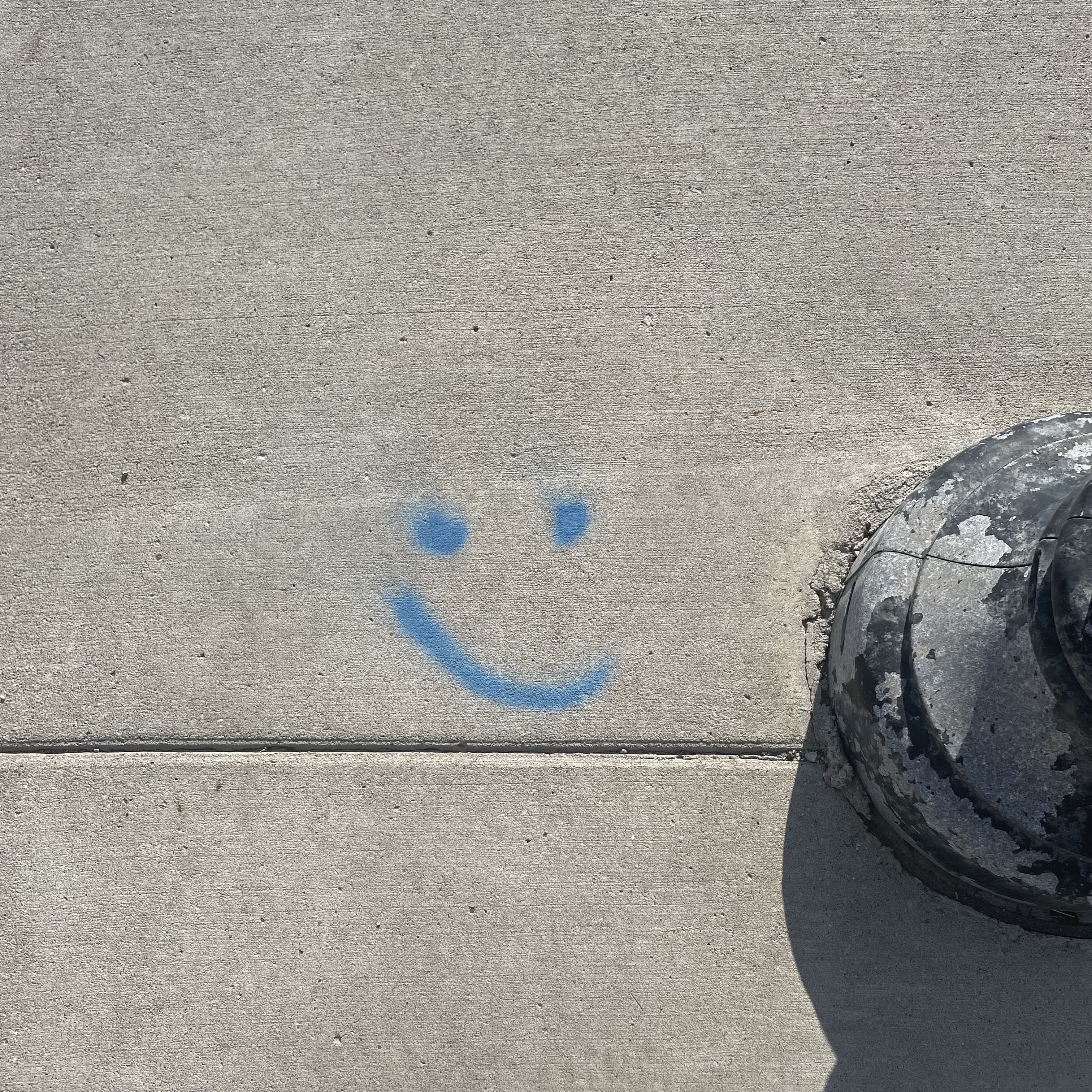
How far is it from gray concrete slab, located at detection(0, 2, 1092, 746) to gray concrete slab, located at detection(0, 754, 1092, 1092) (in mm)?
220

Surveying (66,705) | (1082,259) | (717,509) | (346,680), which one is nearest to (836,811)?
(717,509)

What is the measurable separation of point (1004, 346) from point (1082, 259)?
1.29ft

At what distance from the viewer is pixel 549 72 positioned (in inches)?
126

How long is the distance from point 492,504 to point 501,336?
1.86 ft

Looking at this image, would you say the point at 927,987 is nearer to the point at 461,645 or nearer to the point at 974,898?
the point at 974,898

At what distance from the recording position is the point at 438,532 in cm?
303

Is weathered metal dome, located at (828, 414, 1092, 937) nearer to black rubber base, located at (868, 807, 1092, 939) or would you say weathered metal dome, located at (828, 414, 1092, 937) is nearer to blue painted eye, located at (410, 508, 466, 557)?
black rubber base, located at (868, 807, 1092, 939)

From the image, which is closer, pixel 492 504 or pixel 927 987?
pixel 927 987

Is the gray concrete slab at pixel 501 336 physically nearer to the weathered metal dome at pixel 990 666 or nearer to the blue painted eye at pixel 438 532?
the blue painted eye at pixel 438 532

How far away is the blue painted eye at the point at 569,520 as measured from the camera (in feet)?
9.84

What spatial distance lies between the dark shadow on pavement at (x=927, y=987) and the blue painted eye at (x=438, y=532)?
4.76ft

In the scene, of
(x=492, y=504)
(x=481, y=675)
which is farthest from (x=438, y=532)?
(x=481, y=675)

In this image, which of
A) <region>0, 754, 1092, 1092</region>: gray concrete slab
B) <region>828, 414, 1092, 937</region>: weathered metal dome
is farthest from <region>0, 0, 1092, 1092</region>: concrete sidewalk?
<region>828, 414, 1092, 937</region>: weathered metal dome

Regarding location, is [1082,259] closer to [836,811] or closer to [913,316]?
[913,316]
